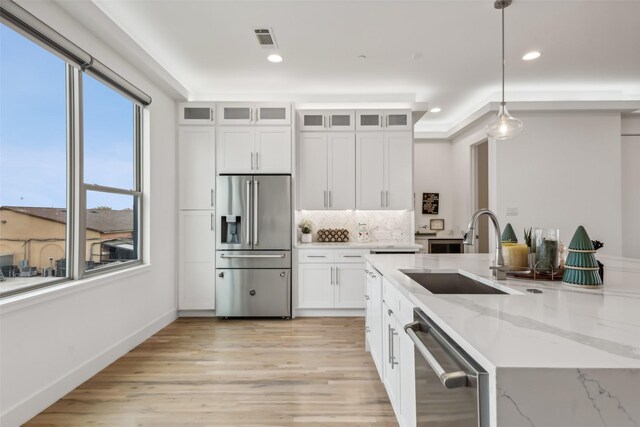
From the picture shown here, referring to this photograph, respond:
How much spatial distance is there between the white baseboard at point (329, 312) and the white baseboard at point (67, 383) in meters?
1.74

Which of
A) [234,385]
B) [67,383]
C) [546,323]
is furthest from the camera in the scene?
[234,385]

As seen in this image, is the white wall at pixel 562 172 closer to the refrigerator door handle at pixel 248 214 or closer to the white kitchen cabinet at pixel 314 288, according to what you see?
the white kitchen cabinet at pixel 314 288

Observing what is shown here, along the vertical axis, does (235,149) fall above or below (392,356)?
above

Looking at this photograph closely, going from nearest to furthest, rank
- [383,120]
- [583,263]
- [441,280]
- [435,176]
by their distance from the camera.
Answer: [583,263] → [441,280] → [383,120] → [435,176]

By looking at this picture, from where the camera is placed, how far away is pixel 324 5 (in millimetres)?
2656

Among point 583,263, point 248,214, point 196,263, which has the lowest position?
point 196,263

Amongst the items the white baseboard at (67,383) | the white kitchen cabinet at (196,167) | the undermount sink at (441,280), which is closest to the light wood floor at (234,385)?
the white baseboard at (67,383)

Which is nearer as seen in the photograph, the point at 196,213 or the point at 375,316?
the point at 375,316

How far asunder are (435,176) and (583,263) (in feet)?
17.2

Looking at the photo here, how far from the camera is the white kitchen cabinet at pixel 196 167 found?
4137mm

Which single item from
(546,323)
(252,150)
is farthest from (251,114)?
(546,323)

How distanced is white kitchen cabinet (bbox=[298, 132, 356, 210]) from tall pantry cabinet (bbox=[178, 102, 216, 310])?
46.4 inches

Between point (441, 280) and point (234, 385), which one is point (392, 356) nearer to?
point (441, 280)

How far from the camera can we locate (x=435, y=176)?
6.50m
